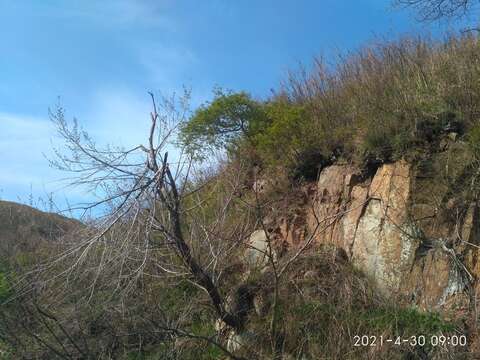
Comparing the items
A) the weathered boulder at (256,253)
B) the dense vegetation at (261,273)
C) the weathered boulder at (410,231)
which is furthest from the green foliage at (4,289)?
the weathered boulder at (410,231)

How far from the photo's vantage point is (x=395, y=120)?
6848 millimetres

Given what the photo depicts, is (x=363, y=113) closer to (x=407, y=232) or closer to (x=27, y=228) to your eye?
(x=407, y=232)

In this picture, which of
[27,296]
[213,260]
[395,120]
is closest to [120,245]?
[213,260]

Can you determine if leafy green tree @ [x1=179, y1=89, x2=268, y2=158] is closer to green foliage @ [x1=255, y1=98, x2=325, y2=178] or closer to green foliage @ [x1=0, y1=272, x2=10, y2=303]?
green foliage @ [x1=255, y1=98, x2=325, y2=178]

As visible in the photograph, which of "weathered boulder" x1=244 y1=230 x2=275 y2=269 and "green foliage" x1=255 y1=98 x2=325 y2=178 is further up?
"green foliage" x1=255 y1=98 x2=325 y2=178

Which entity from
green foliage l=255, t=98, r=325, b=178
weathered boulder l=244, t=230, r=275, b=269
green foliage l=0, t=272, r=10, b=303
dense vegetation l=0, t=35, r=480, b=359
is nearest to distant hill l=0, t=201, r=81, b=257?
dense vegetation l=0, t=35, r=480, b=359

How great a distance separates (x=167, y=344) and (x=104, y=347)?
0.77 m

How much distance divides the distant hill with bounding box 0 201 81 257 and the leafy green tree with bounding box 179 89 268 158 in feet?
8.26

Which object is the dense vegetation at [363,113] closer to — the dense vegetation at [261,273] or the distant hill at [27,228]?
the dense vegetation at [261,273]

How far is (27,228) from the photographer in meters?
9.05

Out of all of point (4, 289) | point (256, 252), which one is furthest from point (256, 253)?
point (4, 289)

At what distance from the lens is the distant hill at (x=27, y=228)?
793 cm

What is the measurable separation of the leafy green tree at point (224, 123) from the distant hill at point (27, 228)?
252 cm

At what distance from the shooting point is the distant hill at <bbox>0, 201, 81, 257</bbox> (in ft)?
26.0
